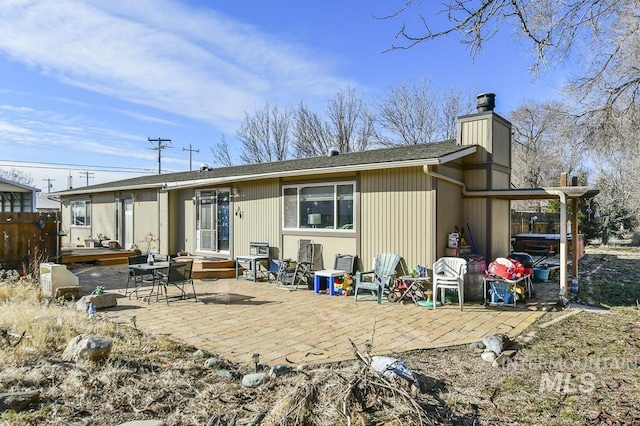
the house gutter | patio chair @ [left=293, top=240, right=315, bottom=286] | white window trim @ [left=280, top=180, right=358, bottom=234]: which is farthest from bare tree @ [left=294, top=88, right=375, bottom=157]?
the house gutter

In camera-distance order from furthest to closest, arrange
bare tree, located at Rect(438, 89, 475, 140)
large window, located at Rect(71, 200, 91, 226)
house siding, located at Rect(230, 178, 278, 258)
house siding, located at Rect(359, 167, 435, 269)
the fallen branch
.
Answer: bare tree, located at Rect(438, 89, 475, 140) → large window, located at Rect(71, 200, 91, 226) → house siding, located at Rect(230, 178, 278, 258) → house siding, located at Rect(359, 167, 435, 269) → the fallen branch

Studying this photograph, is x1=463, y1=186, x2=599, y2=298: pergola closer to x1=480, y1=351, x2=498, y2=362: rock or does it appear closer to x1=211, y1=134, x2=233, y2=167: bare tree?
x1=480, y1=351, x2=498, y2=362: rock

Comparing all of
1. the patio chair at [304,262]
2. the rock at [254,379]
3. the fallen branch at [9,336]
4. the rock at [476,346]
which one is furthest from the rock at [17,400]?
the patio chair at [304,262]

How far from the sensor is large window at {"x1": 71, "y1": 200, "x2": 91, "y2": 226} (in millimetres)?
16953

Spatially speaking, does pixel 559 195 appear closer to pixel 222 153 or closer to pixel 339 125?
pixel 339 125

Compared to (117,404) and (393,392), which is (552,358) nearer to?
(393,392)

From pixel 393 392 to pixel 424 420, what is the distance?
0.92ft

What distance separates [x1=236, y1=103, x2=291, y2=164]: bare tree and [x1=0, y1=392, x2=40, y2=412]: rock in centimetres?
2570

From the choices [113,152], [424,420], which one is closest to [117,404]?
[424,420]

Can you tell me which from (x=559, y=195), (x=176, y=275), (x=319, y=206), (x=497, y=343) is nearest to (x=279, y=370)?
(x=497, y=343)

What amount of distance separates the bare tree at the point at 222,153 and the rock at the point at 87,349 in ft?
93.3

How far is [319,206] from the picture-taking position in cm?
925

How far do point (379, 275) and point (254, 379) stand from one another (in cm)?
450

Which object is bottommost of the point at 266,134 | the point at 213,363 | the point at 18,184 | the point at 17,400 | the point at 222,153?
the point at 213,363
